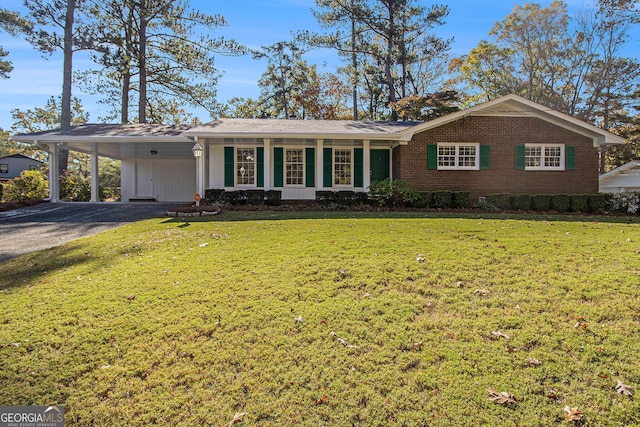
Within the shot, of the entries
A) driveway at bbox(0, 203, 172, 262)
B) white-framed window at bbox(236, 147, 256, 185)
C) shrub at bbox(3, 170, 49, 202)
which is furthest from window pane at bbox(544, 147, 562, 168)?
shrub at bbox(3, 170, 49, 202)

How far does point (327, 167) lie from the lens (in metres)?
15.1

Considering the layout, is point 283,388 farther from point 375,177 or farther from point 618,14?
point 618,14

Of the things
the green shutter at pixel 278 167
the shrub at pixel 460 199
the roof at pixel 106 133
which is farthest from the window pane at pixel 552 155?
the roof at pixel 106 133

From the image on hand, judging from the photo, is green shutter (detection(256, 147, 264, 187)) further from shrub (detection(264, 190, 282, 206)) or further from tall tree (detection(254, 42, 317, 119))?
tall tree (detection(254, 42, 317, 119))

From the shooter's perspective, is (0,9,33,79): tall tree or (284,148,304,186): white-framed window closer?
(284,148,304,186): white-framed window

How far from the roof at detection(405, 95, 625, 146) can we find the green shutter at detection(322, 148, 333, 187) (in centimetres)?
325

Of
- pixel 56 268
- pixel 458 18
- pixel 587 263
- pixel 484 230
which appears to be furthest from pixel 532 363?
pixel 458 18

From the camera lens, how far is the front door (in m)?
15.2

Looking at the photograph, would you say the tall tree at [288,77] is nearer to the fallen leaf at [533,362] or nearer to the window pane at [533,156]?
the window pane at [533,156]

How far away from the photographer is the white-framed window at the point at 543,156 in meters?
14.4

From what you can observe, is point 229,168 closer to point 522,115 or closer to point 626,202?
point 522,115

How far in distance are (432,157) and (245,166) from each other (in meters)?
7.63

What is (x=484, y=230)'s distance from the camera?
314 inches

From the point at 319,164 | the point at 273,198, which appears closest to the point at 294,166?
the point at 319,164
